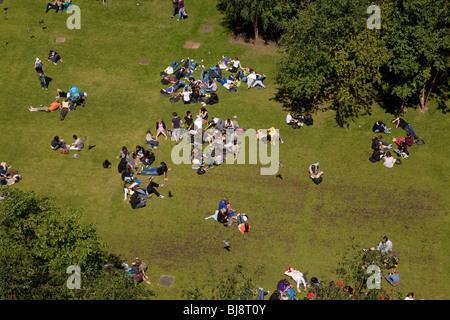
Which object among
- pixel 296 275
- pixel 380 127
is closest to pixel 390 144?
pixel 380 127

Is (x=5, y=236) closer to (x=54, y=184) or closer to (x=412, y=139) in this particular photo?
(x=54, y=184)

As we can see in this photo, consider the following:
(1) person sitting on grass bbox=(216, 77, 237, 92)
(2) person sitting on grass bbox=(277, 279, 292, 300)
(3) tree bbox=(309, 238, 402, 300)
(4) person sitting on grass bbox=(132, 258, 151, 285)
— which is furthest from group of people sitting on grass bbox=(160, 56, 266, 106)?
(3) tree bbox=(309, 238, 402, 300)

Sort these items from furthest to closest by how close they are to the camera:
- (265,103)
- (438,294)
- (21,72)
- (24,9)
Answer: (24,9)
(21,72)
(265,103)
(438,294)

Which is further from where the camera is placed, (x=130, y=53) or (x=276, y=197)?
(x=130, y=53)

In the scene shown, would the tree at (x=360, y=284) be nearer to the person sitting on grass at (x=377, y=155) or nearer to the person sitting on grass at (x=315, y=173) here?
the person sitting on grass at (x=315, y=173)

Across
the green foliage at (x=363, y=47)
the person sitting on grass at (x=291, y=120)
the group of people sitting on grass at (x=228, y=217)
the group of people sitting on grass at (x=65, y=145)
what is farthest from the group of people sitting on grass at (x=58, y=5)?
the group of people sitting on grass at (x=228, y=217)

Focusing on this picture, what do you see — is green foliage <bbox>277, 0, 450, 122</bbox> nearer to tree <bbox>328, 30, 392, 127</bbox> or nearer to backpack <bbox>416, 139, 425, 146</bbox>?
tree <bbox>328, 30, 392, 127</bbox>
